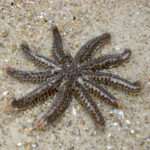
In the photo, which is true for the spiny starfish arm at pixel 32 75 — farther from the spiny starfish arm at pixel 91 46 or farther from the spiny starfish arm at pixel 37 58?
the spiny starfish arm at pixel 91 46

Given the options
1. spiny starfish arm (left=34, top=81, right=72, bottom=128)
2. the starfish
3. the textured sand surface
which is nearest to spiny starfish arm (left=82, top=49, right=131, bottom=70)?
the starfish

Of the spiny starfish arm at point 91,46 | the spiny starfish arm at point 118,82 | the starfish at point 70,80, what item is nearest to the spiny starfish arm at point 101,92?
the starfish at point 70,80

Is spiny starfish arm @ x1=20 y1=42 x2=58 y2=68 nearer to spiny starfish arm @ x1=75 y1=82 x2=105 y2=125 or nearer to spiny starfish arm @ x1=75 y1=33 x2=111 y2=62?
spiny starfish arm @ x1=75 y1=33 x2=111 y2=62

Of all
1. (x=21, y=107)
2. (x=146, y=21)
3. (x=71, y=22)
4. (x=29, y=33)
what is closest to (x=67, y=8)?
(x=71, y=22)

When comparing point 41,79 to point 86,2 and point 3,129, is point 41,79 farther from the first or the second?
point 86,2

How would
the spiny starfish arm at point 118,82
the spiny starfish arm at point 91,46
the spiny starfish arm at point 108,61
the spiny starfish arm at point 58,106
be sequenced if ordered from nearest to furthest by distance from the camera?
1. the spiny starfish arm at point 58,106
2. the spiny starfish arm at point 118,82
3. the spiny starfish arm at point 108,61
4. the spiny starfish arm at point 91,46
